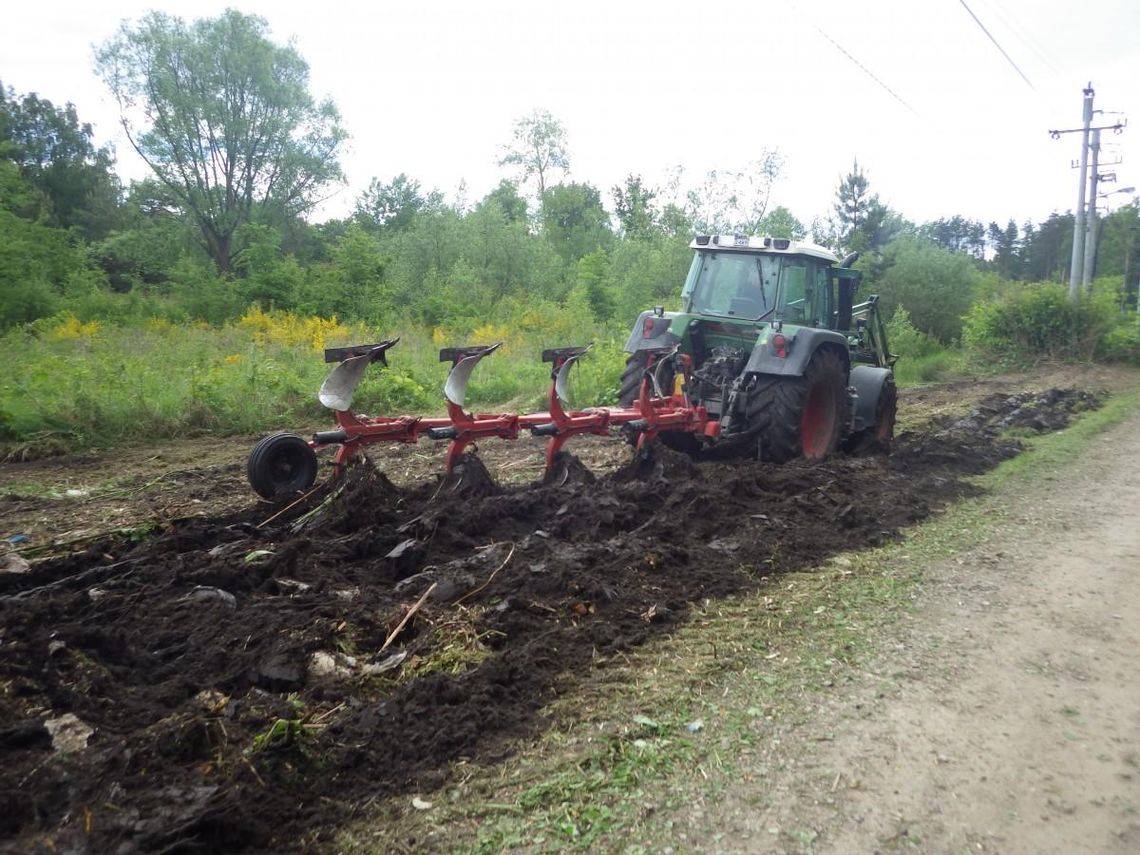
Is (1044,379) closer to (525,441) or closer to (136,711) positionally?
(525,441)

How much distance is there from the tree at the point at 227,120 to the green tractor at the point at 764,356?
1047 inches

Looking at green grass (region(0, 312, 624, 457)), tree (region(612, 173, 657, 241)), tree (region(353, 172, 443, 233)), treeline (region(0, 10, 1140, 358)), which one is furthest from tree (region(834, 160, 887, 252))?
green grass (region(0, 312, 624, 457))

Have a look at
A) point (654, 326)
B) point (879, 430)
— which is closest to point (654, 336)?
point (654, 326)

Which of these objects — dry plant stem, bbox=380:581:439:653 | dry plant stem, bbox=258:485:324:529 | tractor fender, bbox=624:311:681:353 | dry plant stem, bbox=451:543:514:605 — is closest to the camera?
dry plant stem, bbox=380:581:439:653

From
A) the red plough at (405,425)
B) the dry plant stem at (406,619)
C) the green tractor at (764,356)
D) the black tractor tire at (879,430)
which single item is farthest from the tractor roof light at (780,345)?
the dry plant stem at (406,619)

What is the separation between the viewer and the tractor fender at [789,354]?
7320 millimetres

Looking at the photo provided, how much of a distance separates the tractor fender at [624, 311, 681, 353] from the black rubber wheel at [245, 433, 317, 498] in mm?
3526

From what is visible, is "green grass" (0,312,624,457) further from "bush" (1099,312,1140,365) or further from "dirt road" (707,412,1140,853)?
"bush" (1099,312,1140,365)

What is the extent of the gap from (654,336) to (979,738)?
550 cm

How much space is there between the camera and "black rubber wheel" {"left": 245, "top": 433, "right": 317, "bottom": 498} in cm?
549

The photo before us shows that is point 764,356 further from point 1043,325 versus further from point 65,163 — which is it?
point 65,163

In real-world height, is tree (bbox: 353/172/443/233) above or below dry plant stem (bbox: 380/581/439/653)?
above

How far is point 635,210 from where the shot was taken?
35.9 m

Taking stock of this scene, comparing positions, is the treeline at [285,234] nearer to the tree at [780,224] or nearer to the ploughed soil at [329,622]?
the tree at [780,224]
